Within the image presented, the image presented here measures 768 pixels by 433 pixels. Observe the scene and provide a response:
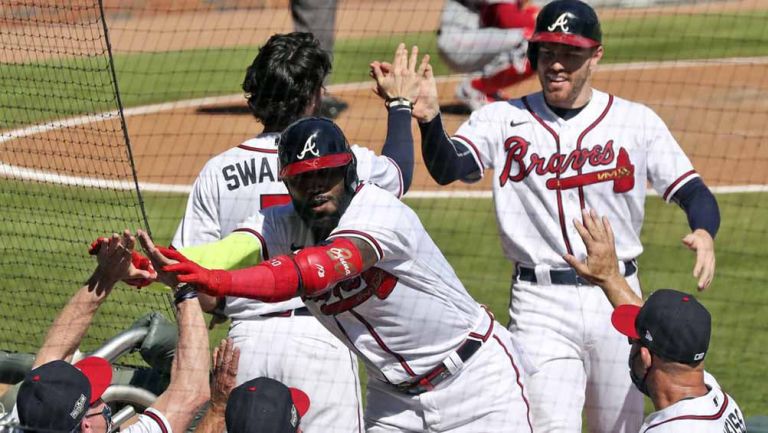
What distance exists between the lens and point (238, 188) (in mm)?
4750

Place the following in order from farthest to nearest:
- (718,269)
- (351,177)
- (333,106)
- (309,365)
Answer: (333,106), (718,269), (309,365), (351,177)

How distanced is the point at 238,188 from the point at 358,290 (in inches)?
35.3

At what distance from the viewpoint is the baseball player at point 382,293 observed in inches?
149

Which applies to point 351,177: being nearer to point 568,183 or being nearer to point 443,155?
point 443,155

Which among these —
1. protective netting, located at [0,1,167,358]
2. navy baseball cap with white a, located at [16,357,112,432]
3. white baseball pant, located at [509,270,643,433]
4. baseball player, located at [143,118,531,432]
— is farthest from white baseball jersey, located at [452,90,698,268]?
protective netting, located at [0,1,167,358]

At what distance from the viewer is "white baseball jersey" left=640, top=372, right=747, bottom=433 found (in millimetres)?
3617

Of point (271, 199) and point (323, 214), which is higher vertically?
point (323, 214)

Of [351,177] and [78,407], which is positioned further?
[351,177]

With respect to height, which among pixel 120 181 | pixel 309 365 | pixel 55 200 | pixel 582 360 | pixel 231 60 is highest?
pixel 309 365

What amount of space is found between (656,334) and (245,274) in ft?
A: 3.91

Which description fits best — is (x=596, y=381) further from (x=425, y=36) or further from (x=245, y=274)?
(x=425, y=36)

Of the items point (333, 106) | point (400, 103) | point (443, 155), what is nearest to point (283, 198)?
point (400, 103)

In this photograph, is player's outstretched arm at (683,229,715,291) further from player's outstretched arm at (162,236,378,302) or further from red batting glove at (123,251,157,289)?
red batting glove at (123,251,157,289)

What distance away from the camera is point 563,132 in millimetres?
5305
